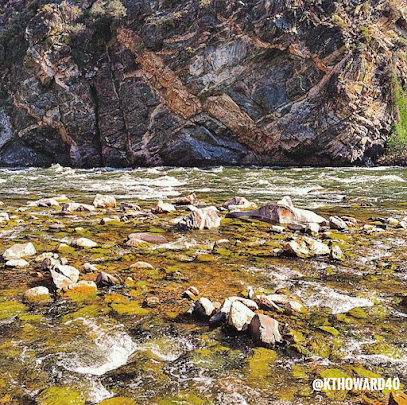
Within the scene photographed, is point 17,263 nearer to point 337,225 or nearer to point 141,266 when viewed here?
point 141,266

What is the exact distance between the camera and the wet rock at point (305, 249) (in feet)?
17.1

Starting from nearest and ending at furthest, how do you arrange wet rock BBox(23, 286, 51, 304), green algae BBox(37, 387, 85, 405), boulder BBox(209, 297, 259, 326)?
green algae BBox(37, 387, 85, 405) → boulder BBox(209, 297, 259, 326) → wet rock BBox(23, 286, 51, 304)

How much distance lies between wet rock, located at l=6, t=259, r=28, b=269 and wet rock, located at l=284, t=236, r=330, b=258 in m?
3.71

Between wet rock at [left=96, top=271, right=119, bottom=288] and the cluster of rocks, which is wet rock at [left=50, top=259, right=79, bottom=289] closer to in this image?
wet rock at [left=96, top=271, right=119, bottom=288]

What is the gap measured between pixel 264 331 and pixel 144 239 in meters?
3.48

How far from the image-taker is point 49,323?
3.12 meters

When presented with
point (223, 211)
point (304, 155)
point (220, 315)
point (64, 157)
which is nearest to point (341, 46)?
point (304, 155)

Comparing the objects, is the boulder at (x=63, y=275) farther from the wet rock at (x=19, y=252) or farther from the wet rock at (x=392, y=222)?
the wet rock at (x=392, y=222)

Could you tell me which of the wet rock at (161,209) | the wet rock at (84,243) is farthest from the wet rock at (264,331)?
the wet rock at (161,209)

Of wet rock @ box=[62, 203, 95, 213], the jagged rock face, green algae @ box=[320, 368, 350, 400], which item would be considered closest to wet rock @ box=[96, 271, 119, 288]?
green algae @ box=[320, 368, 350, 400]

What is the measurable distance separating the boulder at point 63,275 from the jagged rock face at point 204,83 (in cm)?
2409

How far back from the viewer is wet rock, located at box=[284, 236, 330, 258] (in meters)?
5.23

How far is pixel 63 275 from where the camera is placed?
3.95 meters

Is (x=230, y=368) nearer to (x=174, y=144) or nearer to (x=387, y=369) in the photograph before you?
(x=387, y=369)
